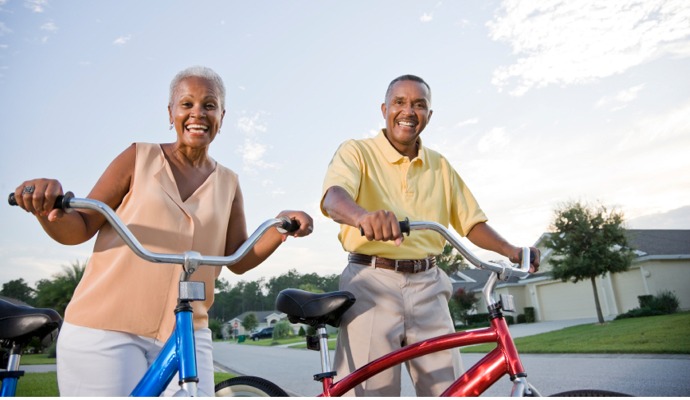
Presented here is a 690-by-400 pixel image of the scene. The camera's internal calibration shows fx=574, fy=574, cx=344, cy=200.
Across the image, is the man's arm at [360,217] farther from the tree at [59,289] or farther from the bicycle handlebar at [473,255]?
the tree at [59,289]

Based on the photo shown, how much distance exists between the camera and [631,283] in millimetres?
28328

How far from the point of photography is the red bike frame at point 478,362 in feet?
6.66

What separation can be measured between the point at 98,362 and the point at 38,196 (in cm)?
67

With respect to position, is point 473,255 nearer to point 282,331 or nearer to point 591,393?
point 591,393

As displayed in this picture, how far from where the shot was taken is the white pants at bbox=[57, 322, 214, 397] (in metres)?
→ 1.89

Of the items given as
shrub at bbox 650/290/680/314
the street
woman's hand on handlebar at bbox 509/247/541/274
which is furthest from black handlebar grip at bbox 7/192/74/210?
shrub at bbox 650/290/680/314

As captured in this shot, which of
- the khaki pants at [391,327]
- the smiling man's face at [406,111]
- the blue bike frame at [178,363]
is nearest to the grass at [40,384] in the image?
the khaki pants at [391,327]

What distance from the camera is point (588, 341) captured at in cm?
1410

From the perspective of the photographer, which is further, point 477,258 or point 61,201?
point 477,258

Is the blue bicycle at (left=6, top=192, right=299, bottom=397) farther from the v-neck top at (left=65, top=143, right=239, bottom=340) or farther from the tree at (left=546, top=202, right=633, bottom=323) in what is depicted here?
the tree at (left=546, top=202, right=633, bottom=323)

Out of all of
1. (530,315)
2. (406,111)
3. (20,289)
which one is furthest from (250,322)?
(406,111)

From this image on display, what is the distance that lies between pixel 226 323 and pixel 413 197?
262 feet

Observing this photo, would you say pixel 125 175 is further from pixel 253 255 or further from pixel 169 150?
pixel 253 255

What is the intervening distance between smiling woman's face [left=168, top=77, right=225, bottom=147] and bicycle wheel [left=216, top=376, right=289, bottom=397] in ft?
3.74
